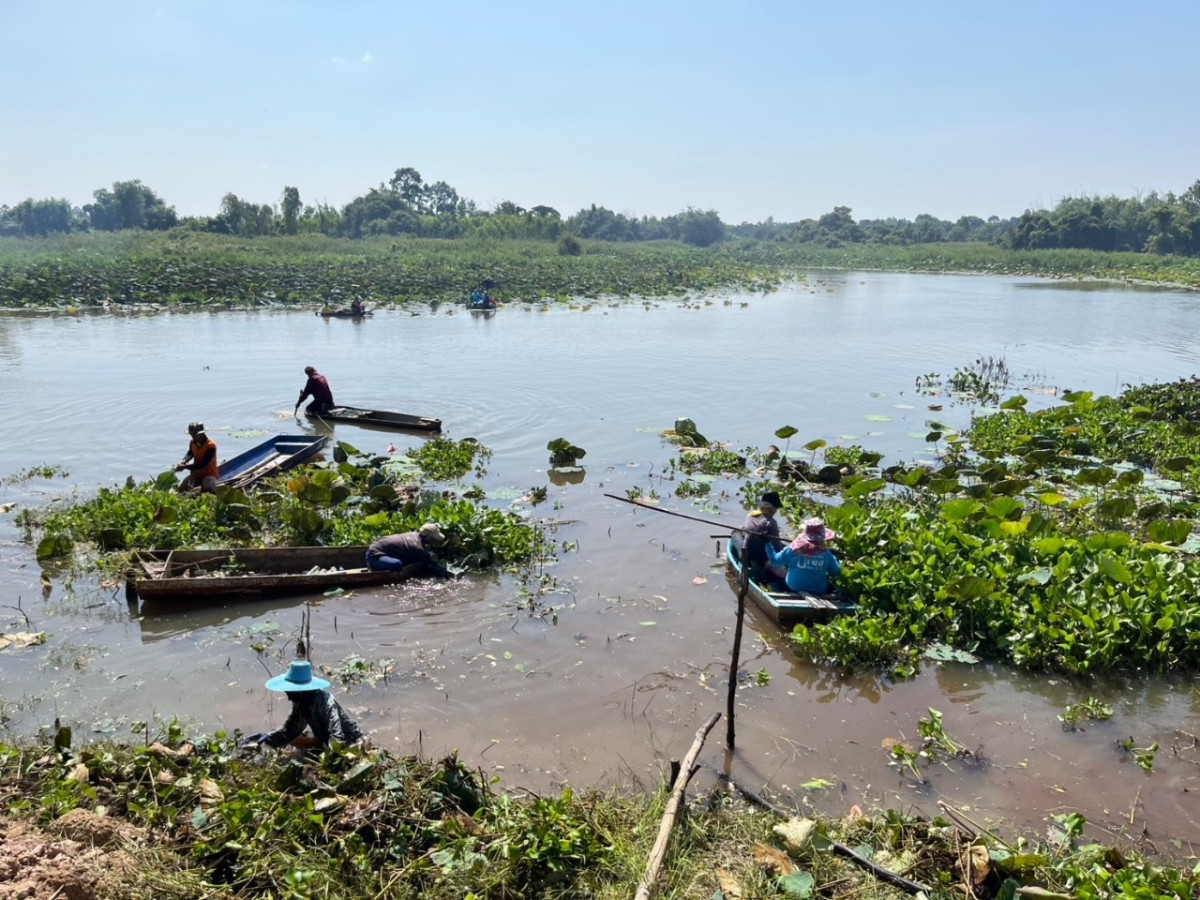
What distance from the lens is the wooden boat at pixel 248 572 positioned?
8.18 meters

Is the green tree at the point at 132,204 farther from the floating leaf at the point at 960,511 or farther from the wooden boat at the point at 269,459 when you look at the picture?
the floating leaf at the point at 960,511

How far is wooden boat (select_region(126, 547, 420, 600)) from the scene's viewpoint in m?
8.18

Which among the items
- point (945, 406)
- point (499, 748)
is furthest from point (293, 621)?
point (945, 406)

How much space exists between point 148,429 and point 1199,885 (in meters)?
15.8

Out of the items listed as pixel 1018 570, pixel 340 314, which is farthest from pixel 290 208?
pixel 1018 570

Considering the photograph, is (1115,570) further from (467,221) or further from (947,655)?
(467,221)

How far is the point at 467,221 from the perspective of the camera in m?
71.6

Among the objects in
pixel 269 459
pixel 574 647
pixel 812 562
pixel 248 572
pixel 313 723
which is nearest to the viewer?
pixel 313 723

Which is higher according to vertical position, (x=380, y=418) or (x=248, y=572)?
(x=380, y=418)

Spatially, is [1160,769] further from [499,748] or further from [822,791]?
[499,748]

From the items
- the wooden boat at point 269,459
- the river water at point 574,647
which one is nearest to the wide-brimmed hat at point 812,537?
the river water at point 574,647

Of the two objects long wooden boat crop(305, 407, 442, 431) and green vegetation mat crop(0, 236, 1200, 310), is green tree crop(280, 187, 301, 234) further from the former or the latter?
long wooden boat crop(305, 407, 442, 431)

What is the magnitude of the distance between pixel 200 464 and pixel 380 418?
5.20 metres

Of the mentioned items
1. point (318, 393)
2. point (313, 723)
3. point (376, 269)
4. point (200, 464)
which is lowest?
point (313, 723)
